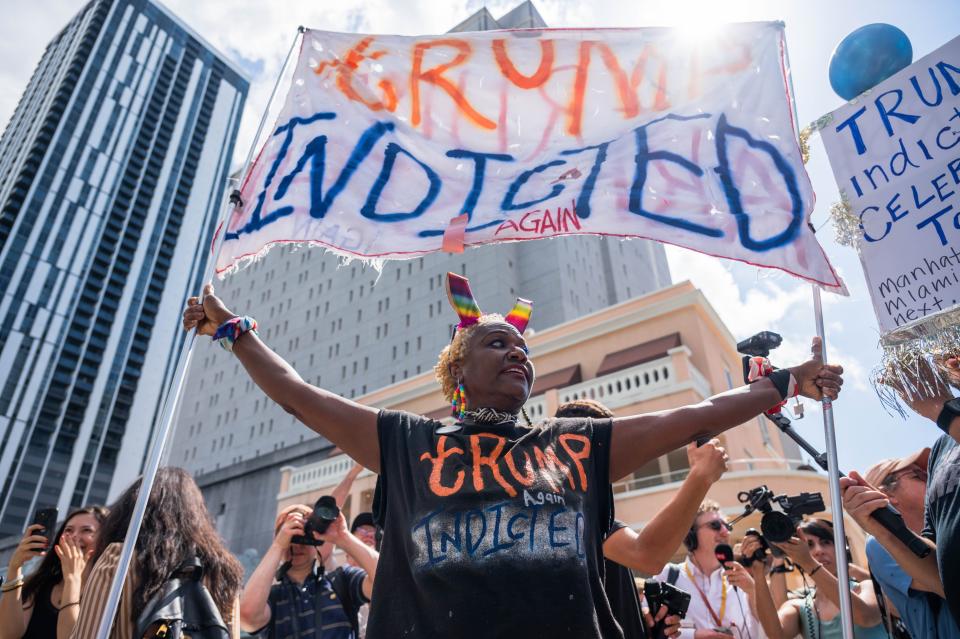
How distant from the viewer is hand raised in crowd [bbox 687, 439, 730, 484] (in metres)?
2.08

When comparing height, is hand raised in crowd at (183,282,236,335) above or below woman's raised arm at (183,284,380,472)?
above

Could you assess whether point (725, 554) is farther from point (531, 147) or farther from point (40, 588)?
point (40, 588)

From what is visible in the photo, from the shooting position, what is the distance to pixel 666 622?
2783 millimetres

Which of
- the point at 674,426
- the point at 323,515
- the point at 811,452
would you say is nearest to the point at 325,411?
the point at 674,426

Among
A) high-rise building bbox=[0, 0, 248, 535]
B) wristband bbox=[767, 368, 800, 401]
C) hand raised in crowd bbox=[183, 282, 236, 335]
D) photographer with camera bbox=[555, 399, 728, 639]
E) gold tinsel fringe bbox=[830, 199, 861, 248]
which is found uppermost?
high-rise building bbox=[0, 0, 248, 535]

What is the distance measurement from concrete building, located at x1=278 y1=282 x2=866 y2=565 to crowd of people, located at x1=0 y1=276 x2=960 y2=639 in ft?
38.1

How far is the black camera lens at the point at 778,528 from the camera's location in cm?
284

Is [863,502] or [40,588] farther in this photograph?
[40,588]

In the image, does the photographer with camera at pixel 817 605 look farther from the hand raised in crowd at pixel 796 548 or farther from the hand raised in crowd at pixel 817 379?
the hand raised in crowd at pixel 817 379

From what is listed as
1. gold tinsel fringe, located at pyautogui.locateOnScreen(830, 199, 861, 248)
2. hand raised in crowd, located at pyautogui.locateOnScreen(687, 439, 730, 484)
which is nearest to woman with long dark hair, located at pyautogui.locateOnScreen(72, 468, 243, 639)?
hand raised in crowd, located at pyautogui.locateOnScreen(687, 439, 730, 484)

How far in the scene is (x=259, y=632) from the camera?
139 inches

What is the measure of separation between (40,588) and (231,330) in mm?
2259

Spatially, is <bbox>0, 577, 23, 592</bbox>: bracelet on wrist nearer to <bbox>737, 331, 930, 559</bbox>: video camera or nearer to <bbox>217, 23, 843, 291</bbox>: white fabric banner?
<bbox>217, 23, 843, 291</bbox>: white fabric banner

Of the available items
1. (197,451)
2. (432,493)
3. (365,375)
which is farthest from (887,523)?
(197,451)
